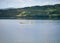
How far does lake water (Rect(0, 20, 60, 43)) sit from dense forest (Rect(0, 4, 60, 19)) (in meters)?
0.06

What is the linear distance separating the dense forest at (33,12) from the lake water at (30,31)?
0.19 ft

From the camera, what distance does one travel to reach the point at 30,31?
1249 millimetres

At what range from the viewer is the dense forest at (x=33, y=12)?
1.23 meters

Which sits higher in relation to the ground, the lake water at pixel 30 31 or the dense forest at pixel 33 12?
the dense forest at pixel 33 12

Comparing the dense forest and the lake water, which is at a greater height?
the dense forest

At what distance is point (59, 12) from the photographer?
4.03ft

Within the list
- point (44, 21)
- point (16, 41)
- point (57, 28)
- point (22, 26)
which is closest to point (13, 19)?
point (22, 26)

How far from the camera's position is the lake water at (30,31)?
1224 millimetres

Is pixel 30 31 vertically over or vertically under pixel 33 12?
under

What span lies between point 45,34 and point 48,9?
0.94 feet

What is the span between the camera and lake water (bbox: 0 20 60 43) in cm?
122

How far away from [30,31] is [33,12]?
22cm

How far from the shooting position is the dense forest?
1231mm

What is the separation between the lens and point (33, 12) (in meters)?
1.25
